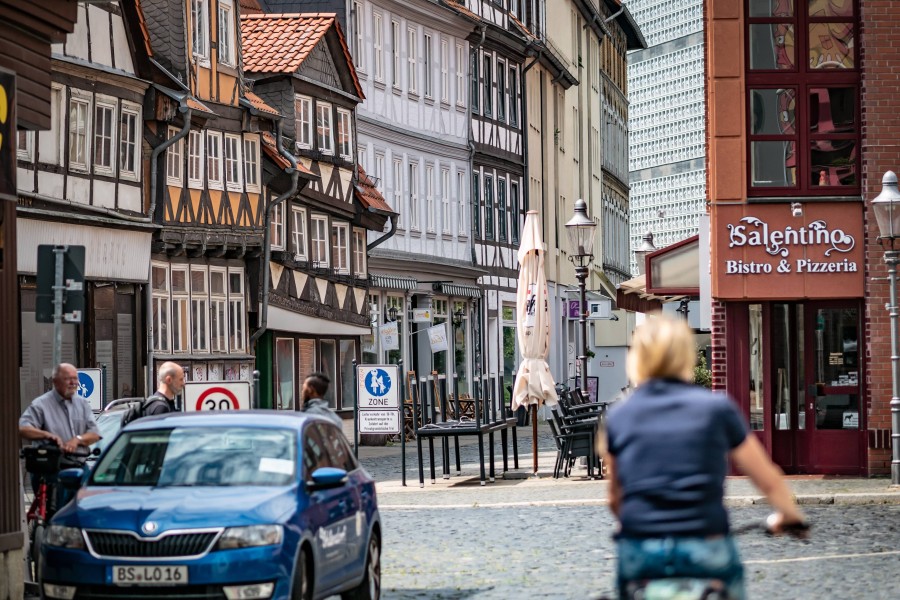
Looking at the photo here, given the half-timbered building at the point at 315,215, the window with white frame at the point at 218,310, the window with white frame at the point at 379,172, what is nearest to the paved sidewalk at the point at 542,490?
the window with white frame at the point at 218,310

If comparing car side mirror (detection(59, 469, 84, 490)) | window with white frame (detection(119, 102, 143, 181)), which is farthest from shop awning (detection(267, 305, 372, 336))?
car side mirror (detection(59, 469, 84, 490))

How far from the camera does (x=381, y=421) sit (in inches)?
983

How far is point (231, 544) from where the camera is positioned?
10523 mm

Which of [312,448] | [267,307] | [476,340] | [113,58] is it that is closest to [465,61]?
[476,340]

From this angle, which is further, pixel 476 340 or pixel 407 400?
pixel 476 340

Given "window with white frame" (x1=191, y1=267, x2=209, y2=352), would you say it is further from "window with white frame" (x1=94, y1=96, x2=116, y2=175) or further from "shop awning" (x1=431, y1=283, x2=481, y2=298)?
"shop awning" (x1=431, y1=283, x2=481, y2=298)

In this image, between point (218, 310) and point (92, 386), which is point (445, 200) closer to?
point (218, 310)

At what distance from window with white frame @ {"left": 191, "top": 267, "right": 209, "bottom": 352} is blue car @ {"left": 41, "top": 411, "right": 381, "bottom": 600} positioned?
871 inches

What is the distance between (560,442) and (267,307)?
11.7 metres

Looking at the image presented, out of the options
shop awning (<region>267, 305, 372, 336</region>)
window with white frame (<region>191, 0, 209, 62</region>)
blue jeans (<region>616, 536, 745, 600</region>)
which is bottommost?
blue jeans (<region>616, 536, 745, 600</region>)

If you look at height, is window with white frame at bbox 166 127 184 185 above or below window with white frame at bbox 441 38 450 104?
below

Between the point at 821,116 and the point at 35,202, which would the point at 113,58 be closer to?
the point at 35,202

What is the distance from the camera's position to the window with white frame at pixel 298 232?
130ft

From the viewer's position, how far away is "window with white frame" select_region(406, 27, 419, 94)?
49.0 meters
